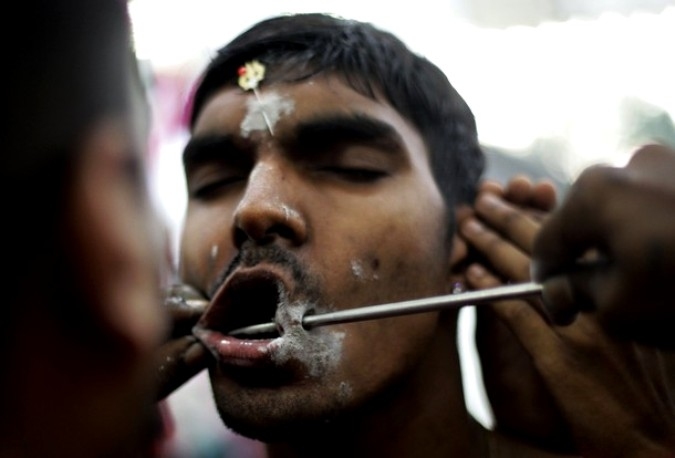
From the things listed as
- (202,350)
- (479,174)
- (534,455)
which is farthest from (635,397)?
(202,350)

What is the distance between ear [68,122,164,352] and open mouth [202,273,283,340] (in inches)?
22.2

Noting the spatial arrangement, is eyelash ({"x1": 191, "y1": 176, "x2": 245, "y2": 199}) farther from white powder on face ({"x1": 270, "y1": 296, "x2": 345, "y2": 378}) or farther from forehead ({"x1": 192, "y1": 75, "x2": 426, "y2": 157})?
white powder on face ({"x1": 270, "y1": 296, "x2": 345, "y2": 378})

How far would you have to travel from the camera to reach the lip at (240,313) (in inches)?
38.5

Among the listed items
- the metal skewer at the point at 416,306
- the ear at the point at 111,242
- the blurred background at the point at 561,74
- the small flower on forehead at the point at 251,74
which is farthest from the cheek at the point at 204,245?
the blurred background at the point at 561,74

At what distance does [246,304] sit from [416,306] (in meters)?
0.38

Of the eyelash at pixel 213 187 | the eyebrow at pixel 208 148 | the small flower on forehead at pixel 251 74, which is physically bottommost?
the eyelash at pixel 213 187

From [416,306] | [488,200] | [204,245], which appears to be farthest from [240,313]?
[488,200]

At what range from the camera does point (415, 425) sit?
118 centimetres

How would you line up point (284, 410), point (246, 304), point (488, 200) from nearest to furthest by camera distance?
1. point (284, 410)
2. point (246, 304)
3. point (488, 200)

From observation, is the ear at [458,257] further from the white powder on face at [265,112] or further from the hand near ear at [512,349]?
the white powder on face at [265,112]

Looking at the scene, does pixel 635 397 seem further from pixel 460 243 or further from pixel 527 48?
pixel 527 48

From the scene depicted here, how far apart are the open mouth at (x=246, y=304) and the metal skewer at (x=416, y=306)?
23mm

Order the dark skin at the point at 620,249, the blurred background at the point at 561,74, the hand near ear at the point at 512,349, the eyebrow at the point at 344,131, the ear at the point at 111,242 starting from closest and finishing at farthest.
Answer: the ear at the point at 111,242, the dark skin at the point at 620,249, the eyebrow at the point at 344,131, the hand near ear at the point at 512,349, the blurred background at the point at 561,74

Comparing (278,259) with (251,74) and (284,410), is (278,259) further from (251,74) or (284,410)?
(251,74)
